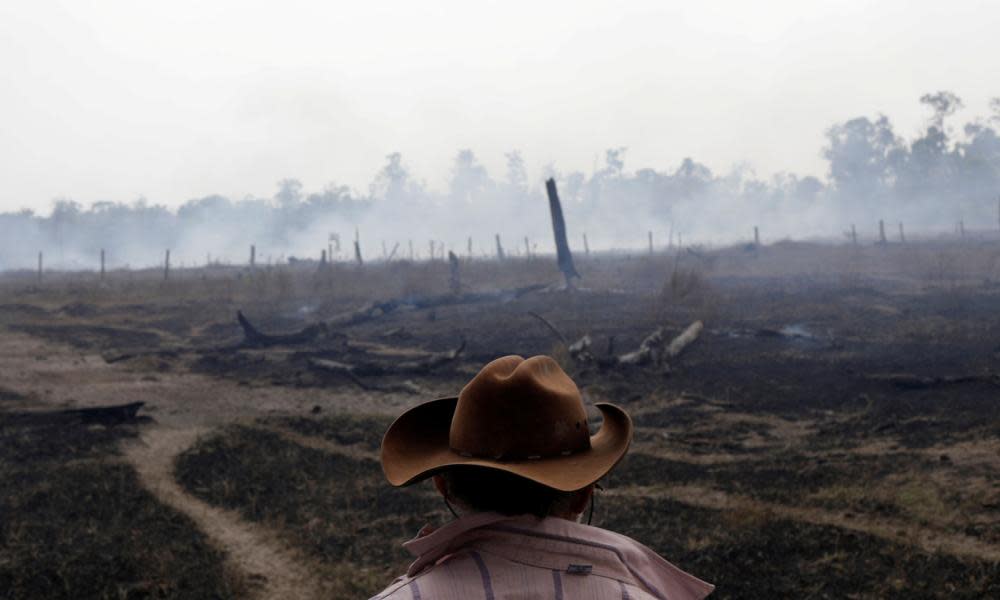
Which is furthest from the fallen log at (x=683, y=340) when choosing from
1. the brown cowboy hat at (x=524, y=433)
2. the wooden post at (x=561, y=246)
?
the brown cowboy hat at (x=524, y=433)

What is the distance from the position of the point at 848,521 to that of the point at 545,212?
3856 inches

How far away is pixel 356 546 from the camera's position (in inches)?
279

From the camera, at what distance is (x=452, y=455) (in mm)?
1659

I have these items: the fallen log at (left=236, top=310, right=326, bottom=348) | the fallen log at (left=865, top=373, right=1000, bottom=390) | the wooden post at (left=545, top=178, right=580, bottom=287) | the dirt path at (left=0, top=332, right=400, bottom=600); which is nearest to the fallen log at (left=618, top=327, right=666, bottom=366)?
the fallen log at (left=865, top=373, right=1000, bottom=390)

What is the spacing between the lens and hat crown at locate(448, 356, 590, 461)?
157 centimetres

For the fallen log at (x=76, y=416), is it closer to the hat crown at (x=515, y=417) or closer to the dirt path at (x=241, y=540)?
the dirt path at (x=241, y=540)

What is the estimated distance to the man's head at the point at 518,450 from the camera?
1.56 m

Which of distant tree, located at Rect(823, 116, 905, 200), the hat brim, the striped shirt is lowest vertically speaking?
the striped shirt

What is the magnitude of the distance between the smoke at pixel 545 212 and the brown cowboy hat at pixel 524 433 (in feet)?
263

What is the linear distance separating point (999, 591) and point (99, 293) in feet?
110

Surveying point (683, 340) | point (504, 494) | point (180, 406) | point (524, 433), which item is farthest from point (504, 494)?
point (683, 340)

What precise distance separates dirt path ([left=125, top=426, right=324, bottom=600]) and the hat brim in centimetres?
503

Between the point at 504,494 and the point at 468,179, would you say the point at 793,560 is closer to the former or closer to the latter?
the point at 504,494

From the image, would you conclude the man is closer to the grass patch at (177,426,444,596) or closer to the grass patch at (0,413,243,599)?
the grass patch at (177,426,444,596)
